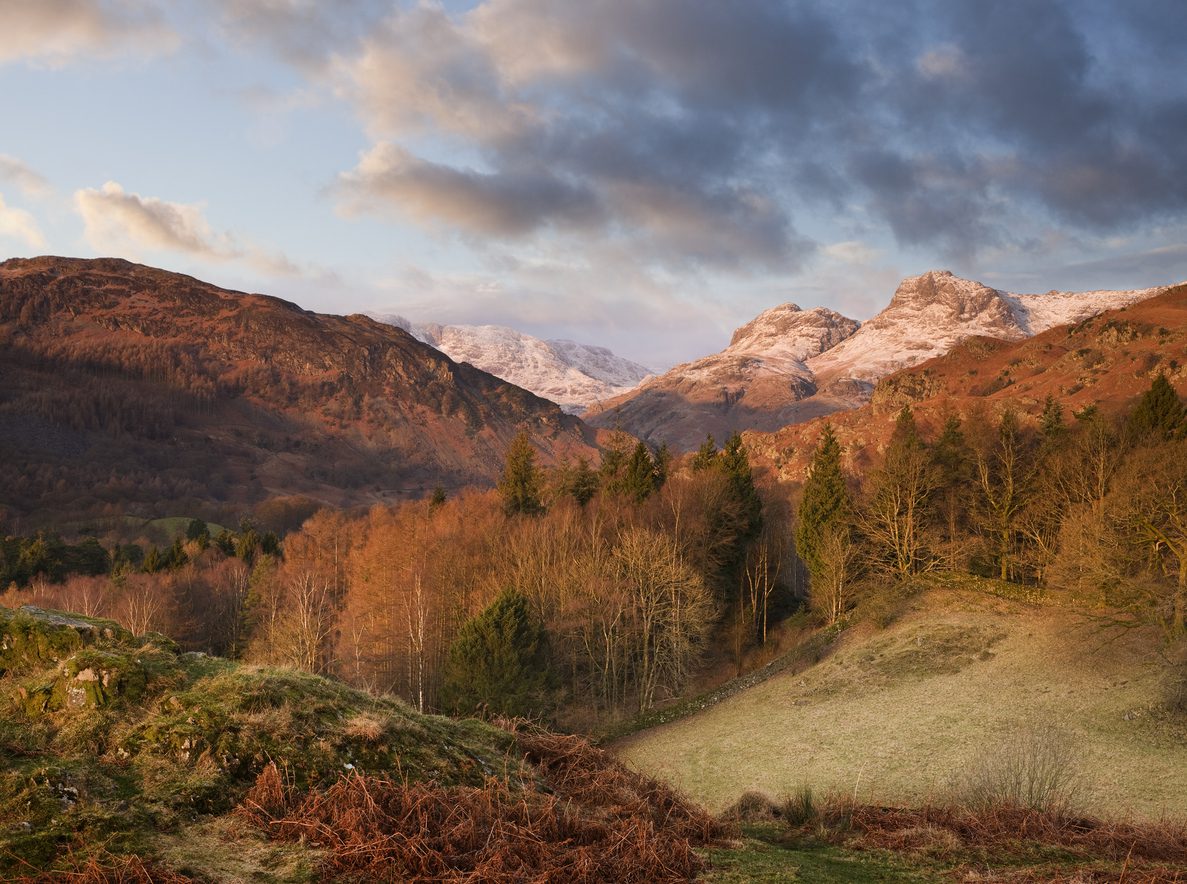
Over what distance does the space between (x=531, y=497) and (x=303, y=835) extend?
58.0 metres

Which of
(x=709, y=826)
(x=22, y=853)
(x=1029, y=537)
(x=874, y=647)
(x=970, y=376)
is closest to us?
(x=22, y=853)

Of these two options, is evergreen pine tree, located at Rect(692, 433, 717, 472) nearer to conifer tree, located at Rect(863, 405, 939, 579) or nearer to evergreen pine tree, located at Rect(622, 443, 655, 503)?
evergreen pine tree, located at Rect(622, 443, 655, 503)

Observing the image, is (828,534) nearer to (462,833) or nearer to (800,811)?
(800,811)

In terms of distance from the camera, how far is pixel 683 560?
160 ft

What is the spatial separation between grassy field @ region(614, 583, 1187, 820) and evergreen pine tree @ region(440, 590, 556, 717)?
18.3 ft

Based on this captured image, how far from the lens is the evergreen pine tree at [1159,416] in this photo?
1688 inches

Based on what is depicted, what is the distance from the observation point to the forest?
119 ft

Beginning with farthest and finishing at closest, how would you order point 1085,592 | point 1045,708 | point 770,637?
point 770,637, point 1085,592, point 1045,708

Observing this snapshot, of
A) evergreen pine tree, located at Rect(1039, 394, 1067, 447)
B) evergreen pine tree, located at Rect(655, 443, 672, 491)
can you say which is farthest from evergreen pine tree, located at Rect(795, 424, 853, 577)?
evergreen pine tree, located at Rect(655, 443, 672, 491)

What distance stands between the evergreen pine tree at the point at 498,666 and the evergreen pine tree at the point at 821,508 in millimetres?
23437

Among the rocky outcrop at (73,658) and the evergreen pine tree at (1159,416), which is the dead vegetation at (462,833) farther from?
the evergreen pine tree at (1159,416)

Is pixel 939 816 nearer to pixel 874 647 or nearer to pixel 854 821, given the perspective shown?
pixel 854 821

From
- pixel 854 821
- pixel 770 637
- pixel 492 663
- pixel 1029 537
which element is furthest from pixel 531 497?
pixel 854 821

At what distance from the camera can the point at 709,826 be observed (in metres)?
8.14
